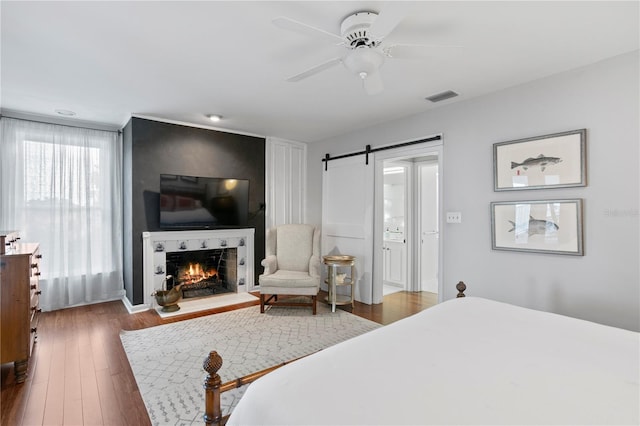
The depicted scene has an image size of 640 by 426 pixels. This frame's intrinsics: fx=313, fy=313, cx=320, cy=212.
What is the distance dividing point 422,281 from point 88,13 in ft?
17.1

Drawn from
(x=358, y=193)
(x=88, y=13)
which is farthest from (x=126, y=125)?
(x=358, y=193)

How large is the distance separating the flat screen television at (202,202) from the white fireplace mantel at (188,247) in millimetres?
143

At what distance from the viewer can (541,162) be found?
2.85 meters

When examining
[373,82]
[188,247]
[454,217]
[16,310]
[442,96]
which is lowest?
[16,310]

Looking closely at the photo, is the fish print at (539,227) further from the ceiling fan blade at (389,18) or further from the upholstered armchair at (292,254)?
the upholstered armchair at (292,254)

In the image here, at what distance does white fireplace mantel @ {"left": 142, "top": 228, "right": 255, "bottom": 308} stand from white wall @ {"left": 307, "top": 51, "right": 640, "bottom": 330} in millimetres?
2911

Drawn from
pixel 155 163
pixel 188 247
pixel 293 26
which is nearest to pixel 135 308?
pixel 188 247

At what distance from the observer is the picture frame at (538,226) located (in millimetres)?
2670

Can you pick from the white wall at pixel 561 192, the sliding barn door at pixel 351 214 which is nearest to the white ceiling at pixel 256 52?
the white wall at pixel 561 192

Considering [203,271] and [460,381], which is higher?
[460,381]

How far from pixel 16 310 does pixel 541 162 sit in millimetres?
4527

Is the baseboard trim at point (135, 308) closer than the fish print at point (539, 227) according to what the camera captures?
No

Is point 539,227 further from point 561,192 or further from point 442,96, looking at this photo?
point 442,96

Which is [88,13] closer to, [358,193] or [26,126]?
[26,126]
